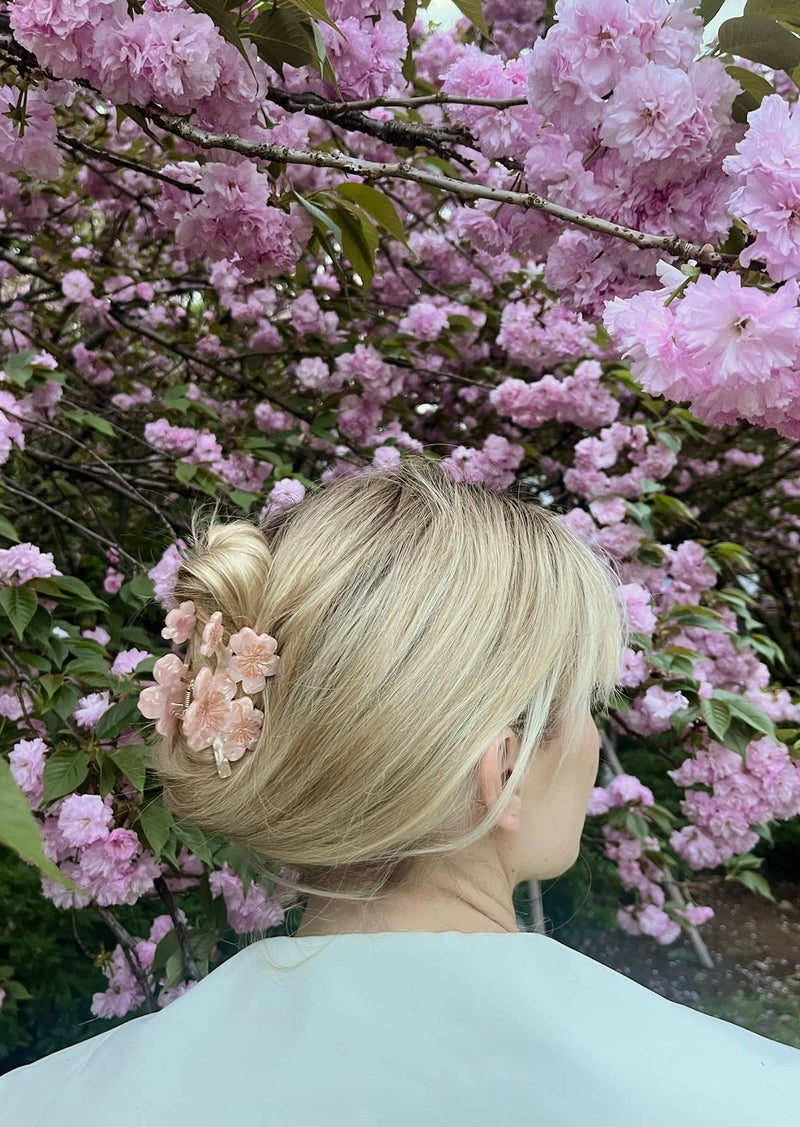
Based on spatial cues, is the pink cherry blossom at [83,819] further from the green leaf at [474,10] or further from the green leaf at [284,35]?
the green leaf at [474,10]

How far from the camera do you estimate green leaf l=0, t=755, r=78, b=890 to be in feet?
1.19

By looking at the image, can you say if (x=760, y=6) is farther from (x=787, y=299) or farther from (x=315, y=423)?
(x=315, y=423)

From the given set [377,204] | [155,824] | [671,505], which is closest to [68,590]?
[155,824]

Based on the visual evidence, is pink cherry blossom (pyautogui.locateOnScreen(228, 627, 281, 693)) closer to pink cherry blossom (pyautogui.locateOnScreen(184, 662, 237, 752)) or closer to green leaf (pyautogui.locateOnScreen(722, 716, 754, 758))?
pink cherry blossom (pyautogui.locateOnScreen(184, 662, 237, 752))

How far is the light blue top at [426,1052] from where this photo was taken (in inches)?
28.7

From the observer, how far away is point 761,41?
2.54 feet

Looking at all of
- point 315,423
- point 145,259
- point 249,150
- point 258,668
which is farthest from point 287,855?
point 145,259

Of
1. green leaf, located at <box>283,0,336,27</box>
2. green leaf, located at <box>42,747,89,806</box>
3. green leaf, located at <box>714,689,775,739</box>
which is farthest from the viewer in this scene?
green leaf, located at <box>714,689,775,739</box>

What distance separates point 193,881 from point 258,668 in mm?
1044

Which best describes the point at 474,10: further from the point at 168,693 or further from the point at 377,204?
the point at 168,693

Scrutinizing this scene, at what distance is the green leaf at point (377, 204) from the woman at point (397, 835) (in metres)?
0.41

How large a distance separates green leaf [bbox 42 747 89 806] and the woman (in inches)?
13.9

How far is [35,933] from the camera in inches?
92.6

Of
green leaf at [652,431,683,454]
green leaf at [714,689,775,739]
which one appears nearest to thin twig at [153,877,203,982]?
green leaf at [714,689,775,739]
